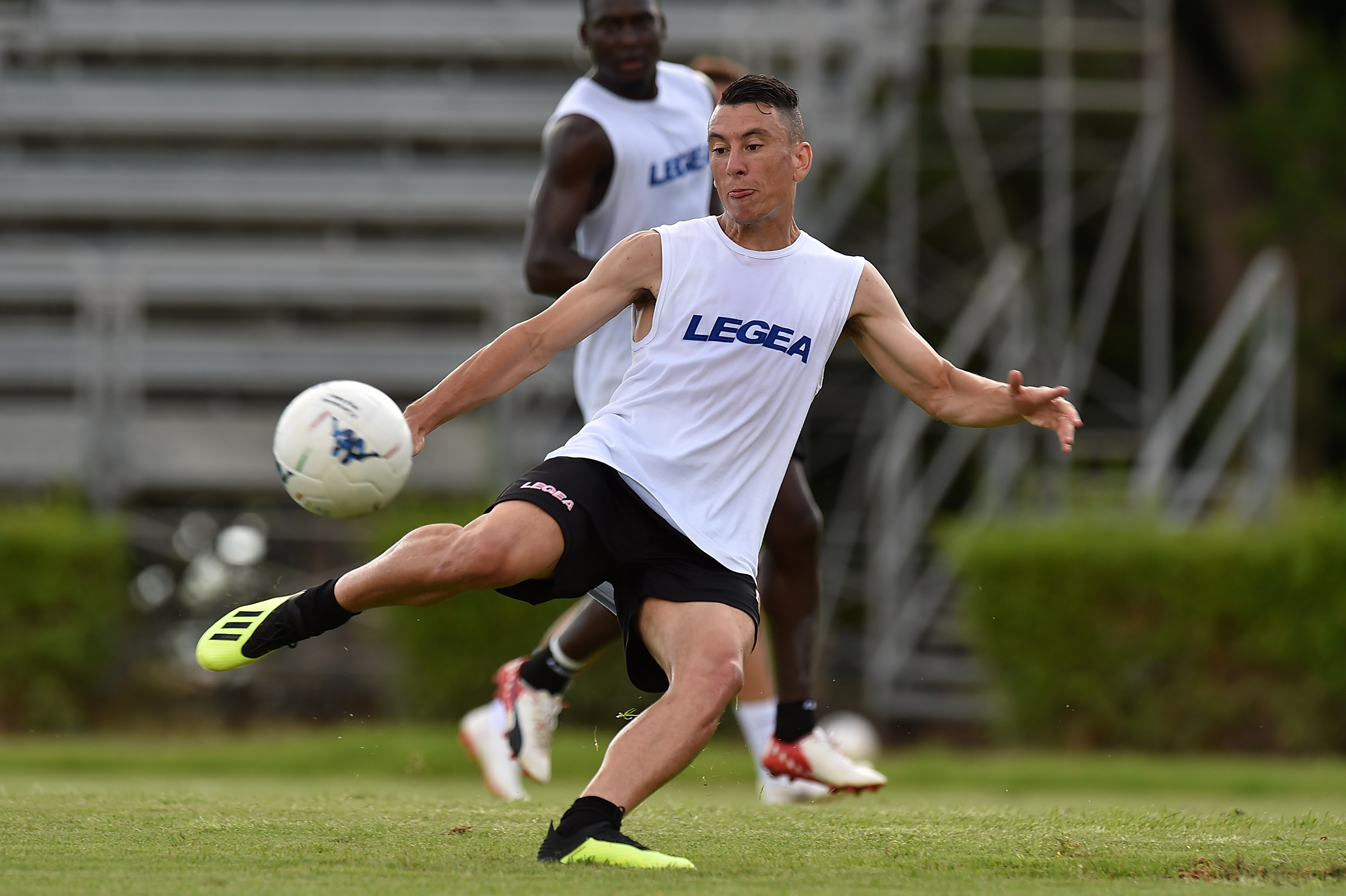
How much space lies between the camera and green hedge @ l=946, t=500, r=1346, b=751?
1081 centimetres

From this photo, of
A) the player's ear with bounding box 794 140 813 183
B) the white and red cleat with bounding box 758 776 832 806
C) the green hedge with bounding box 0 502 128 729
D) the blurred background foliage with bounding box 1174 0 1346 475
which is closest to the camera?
the player's ear with bounding box 794 140 813 183

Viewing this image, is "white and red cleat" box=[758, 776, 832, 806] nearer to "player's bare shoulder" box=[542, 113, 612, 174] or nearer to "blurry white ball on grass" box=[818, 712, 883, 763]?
"player's bare shoulder" box=[542, 113, 612, 174]

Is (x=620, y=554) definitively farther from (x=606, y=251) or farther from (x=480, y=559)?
(x=606, y=251)

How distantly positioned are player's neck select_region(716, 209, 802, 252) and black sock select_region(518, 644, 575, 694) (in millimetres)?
2173

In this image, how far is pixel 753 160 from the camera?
13.7 ft

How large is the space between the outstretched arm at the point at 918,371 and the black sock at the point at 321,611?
5.00ft

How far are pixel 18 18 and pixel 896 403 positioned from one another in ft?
30.1

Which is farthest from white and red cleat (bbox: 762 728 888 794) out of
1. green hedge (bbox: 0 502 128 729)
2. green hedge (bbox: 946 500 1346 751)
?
green hedge (bbox: 0 502 128 729)

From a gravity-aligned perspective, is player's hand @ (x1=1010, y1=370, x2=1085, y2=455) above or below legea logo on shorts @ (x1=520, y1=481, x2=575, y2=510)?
above

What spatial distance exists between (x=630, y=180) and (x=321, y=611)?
2204mm

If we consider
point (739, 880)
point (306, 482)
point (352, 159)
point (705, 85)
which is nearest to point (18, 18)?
point (352, 159)

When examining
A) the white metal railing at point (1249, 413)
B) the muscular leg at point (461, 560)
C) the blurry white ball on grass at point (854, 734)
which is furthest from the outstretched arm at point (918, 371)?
the white metal railing at point (1249, 413)

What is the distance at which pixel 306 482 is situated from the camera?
4051 millimetres

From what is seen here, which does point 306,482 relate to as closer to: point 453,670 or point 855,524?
point 453,670
